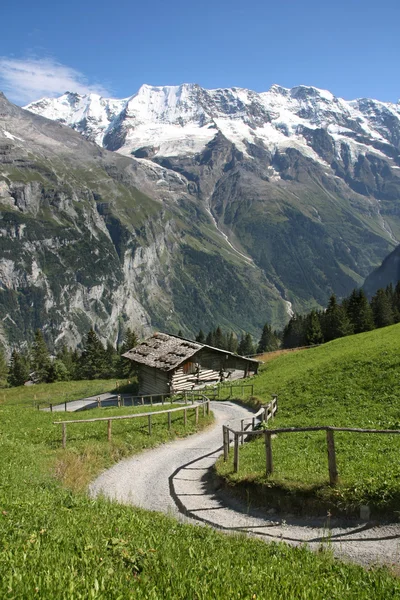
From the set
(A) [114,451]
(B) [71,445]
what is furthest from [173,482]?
(B) [71,445]

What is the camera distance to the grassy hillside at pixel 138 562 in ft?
19.8

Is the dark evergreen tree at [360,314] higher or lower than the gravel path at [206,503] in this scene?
higher

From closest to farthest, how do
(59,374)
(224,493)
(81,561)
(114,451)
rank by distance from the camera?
(81,561), (224,493), (114,451), (59,374)

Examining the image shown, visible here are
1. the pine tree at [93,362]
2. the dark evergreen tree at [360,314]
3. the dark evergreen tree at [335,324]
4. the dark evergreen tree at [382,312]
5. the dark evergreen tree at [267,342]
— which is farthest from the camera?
the dark evergreen tree at [267,342]

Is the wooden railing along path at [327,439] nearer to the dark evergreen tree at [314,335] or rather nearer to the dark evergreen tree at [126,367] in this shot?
the dark evergreen tree at [126,367]

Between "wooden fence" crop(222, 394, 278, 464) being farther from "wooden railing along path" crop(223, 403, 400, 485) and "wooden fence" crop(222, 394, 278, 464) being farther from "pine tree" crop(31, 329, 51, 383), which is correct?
"pine tree" crop(31, 329, 51, 383)

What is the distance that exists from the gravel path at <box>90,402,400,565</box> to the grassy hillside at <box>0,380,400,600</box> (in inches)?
90.2

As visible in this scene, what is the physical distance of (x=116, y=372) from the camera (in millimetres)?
116438

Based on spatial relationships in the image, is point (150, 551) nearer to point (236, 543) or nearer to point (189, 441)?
point (236, 543)

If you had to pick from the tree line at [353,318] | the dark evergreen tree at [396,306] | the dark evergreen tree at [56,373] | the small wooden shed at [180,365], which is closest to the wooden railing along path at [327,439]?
the small wooden shed at [180,365]

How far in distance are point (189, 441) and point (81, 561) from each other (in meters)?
21.1

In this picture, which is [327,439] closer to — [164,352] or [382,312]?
[164,352]

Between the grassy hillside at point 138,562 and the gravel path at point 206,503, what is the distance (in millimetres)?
2290

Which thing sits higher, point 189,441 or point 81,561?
point 81,561
